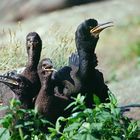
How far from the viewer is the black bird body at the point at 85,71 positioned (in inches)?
275

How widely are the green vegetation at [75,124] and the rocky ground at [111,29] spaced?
359 cm

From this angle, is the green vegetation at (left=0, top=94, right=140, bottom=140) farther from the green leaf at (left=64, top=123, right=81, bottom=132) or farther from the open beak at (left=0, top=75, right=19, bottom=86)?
the open beak at (left=0, top=75, right=19, bottom=86)

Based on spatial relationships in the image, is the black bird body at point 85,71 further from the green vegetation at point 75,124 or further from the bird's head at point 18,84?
the green vegetation at point 75,124

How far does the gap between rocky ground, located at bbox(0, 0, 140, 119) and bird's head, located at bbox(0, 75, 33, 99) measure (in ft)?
11.4

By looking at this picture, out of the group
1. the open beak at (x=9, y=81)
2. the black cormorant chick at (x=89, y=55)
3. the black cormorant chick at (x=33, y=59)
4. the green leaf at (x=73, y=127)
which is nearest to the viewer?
the green leaf at (x=73, y=127)

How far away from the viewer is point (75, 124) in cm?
608

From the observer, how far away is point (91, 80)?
7.10m

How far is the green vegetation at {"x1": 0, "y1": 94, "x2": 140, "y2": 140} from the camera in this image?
606 centimetres

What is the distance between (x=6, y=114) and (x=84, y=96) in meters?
0.73

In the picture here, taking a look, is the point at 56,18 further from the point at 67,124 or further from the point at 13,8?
the point at 67,124

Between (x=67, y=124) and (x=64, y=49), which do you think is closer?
(x=67, y=124)

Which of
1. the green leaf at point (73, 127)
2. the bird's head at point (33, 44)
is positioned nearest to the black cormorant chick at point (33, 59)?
the bird's head at point (33, 44)

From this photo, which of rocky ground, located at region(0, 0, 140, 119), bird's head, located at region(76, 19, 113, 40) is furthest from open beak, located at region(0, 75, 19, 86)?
rocky ground, located at region(0, 0, 140, 119)

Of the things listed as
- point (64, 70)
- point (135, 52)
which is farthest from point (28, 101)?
point (135, 52)
